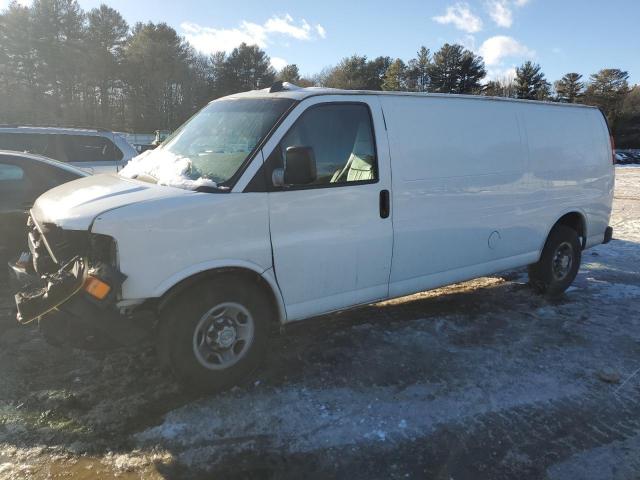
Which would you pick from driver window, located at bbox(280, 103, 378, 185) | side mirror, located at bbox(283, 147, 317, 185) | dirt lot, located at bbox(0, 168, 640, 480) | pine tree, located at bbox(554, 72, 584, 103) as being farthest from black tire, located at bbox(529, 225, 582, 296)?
pine tree, located at bbox(554, 72, 584, 103)

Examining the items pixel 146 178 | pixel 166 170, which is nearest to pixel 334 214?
pixel 166 170

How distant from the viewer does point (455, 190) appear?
182 inches

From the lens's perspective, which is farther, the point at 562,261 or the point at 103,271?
the point at 562,261

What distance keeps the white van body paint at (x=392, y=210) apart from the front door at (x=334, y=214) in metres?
0.01

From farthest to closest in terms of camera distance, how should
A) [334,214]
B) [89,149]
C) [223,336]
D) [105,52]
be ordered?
1. [105,52]
2. [89,149]
3. [334,214]
4. [223,336]

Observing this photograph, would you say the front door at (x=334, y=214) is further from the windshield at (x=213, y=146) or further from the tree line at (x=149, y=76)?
the tree line at (x=149, y=76)

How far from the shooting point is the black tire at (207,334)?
10.9 feet

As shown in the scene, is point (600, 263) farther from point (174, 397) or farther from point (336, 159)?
point (174, 397)

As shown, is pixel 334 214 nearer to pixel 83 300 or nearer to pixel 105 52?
pixel 83 300

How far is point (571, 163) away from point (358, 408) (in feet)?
13.4

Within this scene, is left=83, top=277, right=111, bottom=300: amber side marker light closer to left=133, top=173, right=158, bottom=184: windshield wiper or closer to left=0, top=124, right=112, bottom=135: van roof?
left=133, top=173, right=158, bottom=184: windshield wiper

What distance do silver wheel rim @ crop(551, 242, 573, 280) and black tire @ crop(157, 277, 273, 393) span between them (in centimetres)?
389

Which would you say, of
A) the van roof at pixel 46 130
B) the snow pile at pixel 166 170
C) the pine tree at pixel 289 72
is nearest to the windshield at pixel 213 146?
the snow pile at pixel 166 170

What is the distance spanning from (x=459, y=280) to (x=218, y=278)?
2.55m
